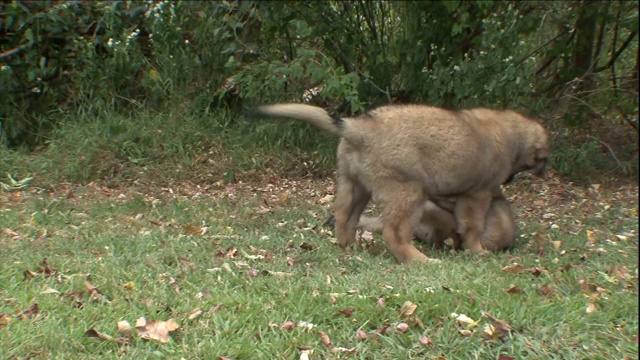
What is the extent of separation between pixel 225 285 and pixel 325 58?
442 centimetres

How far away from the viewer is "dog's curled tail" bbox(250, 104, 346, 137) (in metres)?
5.80

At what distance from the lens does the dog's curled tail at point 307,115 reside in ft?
19.0

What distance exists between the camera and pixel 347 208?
6316mm

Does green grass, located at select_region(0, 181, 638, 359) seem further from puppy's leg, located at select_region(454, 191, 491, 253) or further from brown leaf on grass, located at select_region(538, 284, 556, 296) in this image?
puppy's leg, located at select_region(454, 191, 491, 253)

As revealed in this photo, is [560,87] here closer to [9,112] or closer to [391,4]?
[391,4]

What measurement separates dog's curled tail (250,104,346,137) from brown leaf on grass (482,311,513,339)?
208cm

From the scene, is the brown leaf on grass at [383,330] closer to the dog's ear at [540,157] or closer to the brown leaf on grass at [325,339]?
the brown leaf on grass at [325,339]

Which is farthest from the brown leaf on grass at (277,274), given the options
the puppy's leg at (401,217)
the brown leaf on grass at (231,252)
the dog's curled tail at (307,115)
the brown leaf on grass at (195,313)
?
the dog's curled tail at (307,115)

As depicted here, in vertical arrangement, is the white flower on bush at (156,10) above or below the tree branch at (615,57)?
above

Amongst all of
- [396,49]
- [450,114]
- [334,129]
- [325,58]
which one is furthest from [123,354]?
[396,49]

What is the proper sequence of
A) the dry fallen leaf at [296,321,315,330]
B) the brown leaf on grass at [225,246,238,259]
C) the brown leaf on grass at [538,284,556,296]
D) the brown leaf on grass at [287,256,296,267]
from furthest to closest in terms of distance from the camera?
the brown leaf on grass at [225,246,238,259], the brown leaf on grass at [287,256,296,267], the brown leaf on grass at [538,284,556,296], the dry fallen leaf at [296,321,315,330]

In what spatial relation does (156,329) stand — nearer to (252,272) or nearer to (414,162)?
(252,272)

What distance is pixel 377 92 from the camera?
9.46 meters

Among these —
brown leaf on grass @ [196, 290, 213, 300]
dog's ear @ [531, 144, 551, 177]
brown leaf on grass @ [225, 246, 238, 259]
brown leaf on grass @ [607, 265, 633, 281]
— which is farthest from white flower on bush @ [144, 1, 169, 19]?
brown leaf on grass @ [607, 265, 633, 281]
